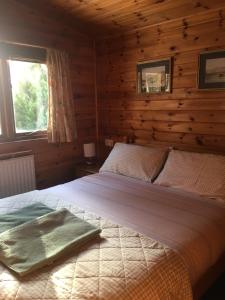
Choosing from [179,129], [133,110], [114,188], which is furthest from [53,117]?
[179,129]

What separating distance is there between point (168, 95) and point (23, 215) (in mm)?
1869

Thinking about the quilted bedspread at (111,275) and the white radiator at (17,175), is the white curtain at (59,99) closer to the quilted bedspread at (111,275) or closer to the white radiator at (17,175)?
the white radiator at (17,175)

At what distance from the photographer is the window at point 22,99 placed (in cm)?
263

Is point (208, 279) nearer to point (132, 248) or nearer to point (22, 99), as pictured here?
point (132, 248)

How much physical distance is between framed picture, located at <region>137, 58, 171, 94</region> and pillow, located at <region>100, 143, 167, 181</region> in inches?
26.7

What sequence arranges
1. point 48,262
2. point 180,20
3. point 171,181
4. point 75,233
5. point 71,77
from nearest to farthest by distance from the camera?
point 48,262
point 75,233
point 171,181
point 180,20
point 71,77

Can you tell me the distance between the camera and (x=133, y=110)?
307 cm

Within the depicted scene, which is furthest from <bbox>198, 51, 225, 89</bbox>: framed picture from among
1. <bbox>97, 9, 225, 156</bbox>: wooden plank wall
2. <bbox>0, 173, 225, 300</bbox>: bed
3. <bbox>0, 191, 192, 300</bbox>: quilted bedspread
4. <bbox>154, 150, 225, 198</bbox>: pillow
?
<bbox>0, 191, 192, 300</bbox>: quilted bedspread

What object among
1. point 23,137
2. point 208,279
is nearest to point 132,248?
point 208,279

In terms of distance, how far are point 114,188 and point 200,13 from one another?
1794 mm

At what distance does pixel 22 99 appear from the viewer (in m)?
2.80

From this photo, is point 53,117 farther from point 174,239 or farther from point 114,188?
point 174,239

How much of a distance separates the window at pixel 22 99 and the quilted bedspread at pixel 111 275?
1.79 m

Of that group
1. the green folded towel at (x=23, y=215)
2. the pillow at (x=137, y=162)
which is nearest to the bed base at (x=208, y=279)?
the pillow at (x=137, y=162)
